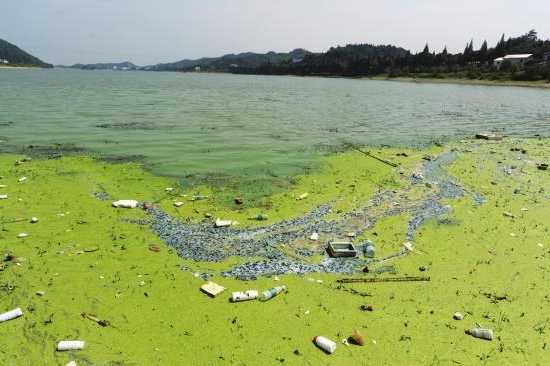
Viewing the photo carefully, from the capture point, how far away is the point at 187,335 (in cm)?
753

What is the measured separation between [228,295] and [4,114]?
1402 inches

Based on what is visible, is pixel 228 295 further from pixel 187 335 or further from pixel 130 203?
pixel 130 203

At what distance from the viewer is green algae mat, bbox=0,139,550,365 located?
7.25 m

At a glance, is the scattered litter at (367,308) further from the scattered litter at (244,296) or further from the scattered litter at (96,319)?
the scattered litter at (96,319)

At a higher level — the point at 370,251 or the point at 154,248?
the point at 154,248

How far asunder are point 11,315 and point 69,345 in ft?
5.87

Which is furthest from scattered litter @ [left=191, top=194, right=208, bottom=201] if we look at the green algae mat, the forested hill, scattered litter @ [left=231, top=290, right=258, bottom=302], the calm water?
the forested hill

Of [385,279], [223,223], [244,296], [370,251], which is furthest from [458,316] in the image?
[223,223]

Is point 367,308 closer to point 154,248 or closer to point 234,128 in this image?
point 154,248

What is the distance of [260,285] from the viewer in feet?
30.5

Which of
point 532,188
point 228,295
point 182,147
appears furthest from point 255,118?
point 228,295

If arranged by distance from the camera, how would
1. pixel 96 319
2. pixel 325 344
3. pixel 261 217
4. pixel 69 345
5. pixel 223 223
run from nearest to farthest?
pixel 69 345
pixel 325 344
pixel 96 319
pixel 223 223
pixel 261 217

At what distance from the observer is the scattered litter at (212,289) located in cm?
879

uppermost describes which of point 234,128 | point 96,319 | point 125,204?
point 234,128
